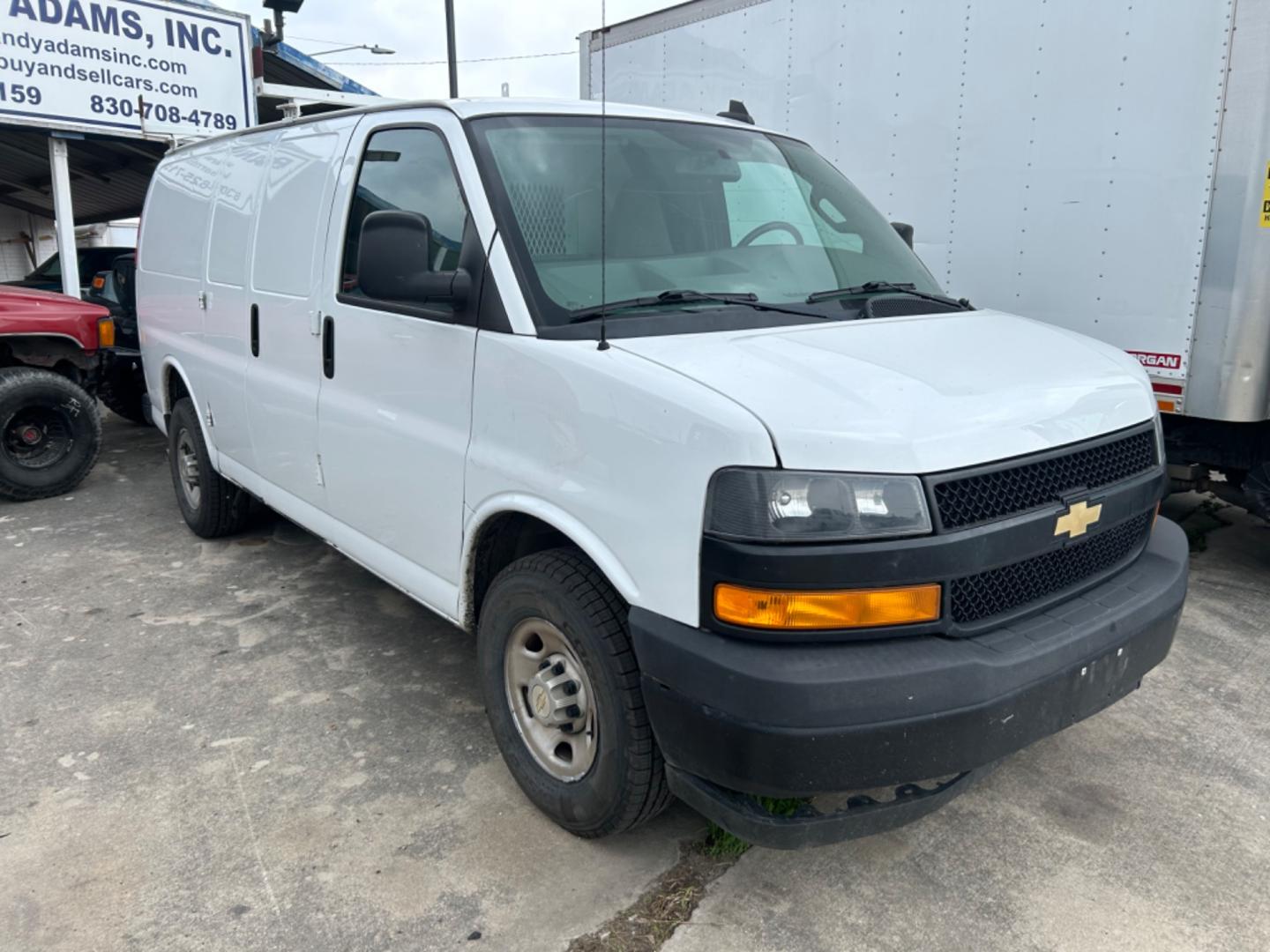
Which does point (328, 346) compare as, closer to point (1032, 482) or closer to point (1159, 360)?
point (1032, 482)

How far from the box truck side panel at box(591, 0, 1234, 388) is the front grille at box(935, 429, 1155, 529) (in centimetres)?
214

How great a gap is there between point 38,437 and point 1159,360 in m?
6.97

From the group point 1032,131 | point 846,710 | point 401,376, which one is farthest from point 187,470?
point 1032,131

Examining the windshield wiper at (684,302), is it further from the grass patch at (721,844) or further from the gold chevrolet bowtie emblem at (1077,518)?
the grass patch at (721,844)

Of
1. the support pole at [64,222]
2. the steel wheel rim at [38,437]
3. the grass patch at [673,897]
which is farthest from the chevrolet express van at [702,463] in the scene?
the support pole at [64,222]

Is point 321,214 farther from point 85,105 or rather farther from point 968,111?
point 85,105

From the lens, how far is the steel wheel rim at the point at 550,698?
8.89 feet

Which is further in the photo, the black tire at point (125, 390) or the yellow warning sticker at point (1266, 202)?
the black tire at point (125, 390)

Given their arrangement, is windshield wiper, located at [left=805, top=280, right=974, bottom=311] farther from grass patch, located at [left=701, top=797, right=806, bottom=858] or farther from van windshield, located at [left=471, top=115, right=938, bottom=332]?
grass patch, located at [left=701, top=797, right=806, bottom=858]

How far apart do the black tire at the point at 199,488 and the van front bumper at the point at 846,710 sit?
381 cm

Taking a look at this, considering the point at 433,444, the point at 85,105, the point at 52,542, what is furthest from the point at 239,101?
the point at 433,444

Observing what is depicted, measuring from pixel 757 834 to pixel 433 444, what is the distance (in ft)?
5.28

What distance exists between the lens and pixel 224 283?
15.3 ft

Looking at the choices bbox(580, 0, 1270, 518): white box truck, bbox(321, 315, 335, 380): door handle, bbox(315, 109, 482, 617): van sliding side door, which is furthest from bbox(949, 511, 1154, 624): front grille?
bbox(321, 315, 335, 380): door handle
